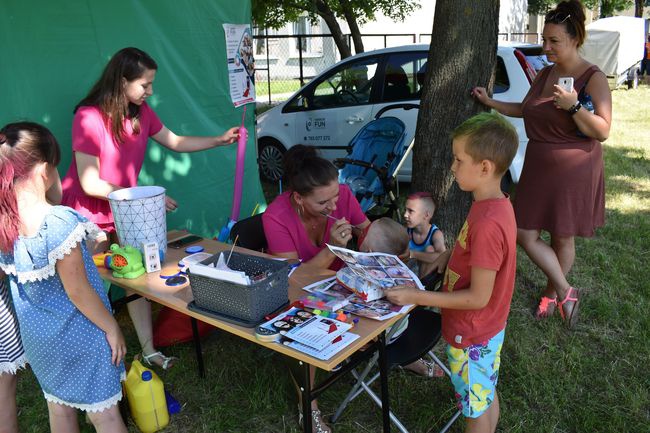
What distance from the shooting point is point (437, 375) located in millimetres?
3119

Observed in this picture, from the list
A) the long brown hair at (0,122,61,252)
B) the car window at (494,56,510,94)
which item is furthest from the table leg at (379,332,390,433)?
the car window at (494,56,510,94)

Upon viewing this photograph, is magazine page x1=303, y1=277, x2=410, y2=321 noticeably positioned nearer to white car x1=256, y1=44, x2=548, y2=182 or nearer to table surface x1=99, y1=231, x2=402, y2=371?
table surface x1=99, y1=231, x2=402, y2=371

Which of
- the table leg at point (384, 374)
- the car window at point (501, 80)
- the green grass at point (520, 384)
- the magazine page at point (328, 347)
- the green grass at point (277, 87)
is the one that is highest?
the car window at point (501, 80)

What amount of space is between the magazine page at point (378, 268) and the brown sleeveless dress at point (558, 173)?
1647mm

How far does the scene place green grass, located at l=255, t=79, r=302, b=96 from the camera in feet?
56.9

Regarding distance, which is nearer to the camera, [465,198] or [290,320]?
[290,320]

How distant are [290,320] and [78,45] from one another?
2.49 metres

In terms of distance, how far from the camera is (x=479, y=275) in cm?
203

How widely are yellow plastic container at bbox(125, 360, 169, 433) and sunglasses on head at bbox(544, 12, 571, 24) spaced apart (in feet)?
9.37

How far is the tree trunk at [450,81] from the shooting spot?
3619 mm

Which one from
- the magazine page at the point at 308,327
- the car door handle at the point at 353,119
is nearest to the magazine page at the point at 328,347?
the magazine page at the point at 308,327

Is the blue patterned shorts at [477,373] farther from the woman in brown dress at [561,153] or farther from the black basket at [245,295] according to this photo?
the woman in brown dress at [561,153]

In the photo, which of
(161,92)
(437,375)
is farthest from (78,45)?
(437,375)

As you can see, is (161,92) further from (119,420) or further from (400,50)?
(400,50)
